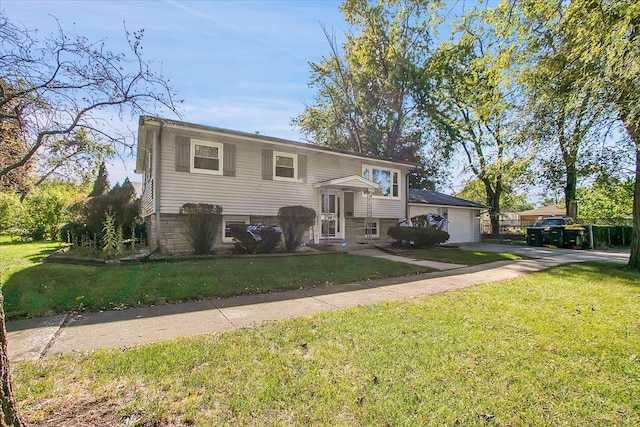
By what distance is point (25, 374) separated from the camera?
279cm

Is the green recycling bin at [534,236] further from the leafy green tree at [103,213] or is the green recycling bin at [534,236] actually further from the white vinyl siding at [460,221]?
the leafy green tree at [103,213]

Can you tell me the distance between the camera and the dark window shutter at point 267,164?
41.2ft

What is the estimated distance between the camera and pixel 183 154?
11.0 m

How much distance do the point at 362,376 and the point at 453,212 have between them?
20.7 m

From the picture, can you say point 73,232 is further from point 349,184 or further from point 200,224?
point 349,184

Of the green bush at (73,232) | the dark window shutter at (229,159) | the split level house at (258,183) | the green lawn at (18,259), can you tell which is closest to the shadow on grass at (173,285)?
the green lawn at (18,259)

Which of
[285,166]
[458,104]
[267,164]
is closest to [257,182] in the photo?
[267,164]

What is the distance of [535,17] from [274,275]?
9.22m

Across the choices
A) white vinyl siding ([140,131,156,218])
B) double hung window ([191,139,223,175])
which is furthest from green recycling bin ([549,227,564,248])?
white vinyl siding ([140,131,156,218])

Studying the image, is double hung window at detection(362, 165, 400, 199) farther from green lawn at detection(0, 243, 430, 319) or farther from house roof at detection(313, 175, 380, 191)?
green lawn at detection(0, 243, 430, 319)

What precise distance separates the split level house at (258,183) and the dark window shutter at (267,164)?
0.04 meters

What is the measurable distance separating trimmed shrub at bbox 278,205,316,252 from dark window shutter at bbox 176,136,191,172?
3634 mm

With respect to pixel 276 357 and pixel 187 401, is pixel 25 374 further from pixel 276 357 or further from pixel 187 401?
pixel 276 357

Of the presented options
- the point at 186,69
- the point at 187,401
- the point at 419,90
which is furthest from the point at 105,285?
the point at 419,90
